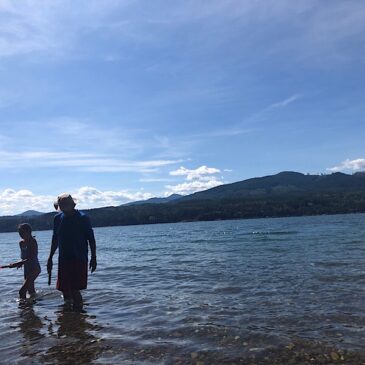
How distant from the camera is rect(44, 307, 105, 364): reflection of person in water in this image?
709cm

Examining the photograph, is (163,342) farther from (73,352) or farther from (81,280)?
(81,280)

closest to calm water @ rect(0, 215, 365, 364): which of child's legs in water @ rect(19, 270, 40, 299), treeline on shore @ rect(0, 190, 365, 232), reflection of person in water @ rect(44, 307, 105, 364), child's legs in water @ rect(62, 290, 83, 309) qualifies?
reflection of person in water @ rect(44, 307, 105, 364)

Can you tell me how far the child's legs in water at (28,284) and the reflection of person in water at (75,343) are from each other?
268cm

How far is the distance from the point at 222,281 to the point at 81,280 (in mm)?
6467

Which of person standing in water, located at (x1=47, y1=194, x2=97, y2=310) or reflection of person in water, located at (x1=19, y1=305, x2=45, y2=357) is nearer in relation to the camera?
reflection of person in water, located at (x1=19, y1=305, x2=45, y2=357)

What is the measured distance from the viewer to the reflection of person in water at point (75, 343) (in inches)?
279

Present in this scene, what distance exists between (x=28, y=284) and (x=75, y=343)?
532 centimetres

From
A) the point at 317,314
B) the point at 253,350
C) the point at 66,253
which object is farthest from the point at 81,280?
the point at 317,314

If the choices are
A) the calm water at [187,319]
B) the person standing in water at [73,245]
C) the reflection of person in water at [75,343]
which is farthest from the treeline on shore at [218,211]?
the reflection of person in water at [75,343]

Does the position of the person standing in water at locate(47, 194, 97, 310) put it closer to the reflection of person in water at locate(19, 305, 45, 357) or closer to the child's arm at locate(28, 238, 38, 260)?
the reflection of person in water at locate(19, 305, 45, 357)

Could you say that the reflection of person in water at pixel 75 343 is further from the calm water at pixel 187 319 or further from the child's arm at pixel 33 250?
the child's arm at pixel 33 250

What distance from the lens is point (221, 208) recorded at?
183375 mm

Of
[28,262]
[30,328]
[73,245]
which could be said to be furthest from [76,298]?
[28,262]

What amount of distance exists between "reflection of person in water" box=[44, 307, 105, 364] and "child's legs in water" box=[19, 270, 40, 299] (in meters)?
2.68
